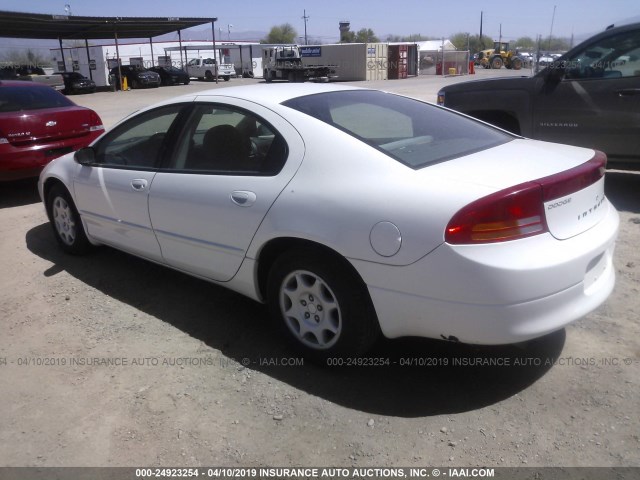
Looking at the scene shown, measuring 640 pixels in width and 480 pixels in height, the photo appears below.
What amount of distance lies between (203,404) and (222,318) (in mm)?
1013

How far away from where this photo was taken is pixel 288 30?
108812 millimetres

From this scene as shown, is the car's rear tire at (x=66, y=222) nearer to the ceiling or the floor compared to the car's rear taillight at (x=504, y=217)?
nearer to the floor

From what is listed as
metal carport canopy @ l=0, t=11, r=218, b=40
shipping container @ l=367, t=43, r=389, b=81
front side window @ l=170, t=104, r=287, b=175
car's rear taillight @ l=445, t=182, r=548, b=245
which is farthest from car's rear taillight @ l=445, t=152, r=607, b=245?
shipping container @ l=367, t=43, r=389, b=81

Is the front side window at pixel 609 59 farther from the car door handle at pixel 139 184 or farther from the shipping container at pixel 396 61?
the shipping container at pixel 396 61

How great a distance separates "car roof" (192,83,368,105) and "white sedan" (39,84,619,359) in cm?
2

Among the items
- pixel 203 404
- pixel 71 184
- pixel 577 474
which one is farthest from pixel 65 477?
pixel 71 184

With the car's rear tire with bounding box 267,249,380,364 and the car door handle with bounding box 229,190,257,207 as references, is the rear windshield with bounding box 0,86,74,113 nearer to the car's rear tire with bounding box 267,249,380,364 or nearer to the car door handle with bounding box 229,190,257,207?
the car door handle with bounding box 229,190,257,207

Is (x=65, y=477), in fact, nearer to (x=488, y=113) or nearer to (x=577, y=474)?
(x=577, y=474)

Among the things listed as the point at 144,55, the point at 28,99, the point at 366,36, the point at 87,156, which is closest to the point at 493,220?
the point at 87,156

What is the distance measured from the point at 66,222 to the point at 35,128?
2734 millimetres

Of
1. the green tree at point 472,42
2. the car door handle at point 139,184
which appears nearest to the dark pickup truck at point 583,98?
the car door handle at point 139,184

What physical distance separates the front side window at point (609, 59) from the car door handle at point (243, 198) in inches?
183

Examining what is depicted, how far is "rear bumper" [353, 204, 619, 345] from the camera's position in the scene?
8.30 ft

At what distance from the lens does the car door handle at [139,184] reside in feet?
→ 13.0
